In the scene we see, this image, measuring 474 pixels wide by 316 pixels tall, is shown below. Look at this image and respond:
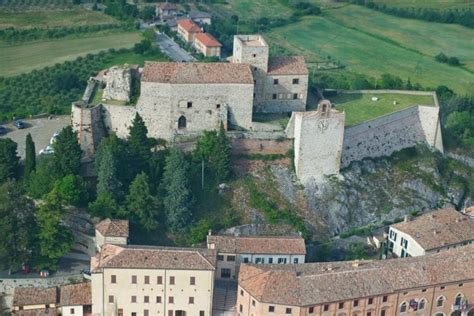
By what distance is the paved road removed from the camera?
104919 mm

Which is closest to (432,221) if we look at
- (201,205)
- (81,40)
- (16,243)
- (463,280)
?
(463,280)

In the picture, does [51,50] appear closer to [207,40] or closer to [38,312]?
[207,40]

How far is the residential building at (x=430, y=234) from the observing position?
70.9 m

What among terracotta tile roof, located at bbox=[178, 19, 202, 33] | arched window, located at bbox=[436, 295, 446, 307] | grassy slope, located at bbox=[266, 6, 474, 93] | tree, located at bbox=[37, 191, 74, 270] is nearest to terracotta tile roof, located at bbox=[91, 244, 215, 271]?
tree, located at bbox=[37, 191, 74, 270]

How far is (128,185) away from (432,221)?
1069 inches

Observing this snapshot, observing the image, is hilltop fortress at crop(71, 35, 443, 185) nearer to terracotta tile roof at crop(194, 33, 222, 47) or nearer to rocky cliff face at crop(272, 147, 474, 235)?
rocky cliff face at crop(272, 147, 474, 235)

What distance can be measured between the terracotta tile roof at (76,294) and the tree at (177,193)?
9.84 m

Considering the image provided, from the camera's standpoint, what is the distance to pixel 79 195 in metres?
69.0

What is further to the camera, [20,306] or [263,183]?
[263,183]

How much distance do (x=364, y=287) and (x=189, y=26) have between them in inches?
2513

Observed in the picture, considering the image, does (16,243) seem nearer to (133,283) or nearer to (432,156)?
(133,283)

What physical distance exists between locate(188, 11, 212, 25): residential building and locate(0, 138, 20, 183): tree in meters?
60.1

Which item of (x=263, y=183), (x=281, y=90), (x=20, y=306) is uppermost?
(x=281, y=90)

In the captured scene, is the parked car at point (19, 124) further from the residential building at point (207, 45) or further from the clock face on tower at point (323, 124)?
the residential building at point (207, 45)
